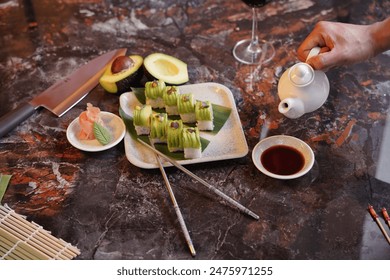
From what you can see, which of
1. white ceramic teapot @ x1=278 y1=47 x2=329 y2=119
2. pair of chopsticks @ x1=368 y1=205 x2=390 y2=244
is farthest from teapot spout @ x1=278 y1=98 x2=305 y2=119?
pair of chopsticks @ x1=368 y1=205 x2=390 y2=244

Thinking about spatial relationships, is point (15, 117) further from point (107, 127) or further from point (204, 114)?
point (204, 114)

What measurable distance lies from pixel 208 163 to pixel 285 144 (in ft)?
0.82

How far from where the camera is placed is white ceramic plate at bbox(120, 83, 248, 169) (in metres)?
1.60

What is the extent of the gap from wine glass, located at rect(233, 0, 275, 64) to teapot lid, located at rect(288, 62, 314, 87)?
467 millimetres

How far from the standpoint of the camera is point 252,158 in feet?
5.21

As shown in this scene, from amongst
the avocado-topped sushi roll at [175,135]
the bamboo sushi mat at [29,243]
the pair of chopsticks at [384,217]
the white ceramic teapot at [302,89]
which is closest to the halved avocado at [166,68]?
the avocado-topped sushi roll at [175,135]

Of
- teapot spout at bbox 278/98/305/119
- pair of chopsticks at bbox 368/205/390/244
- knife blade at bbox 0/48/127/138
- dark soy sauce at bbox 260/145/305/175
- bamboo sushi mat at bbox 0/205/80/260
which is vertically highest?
teapot spout at bbox 278/98/305/119

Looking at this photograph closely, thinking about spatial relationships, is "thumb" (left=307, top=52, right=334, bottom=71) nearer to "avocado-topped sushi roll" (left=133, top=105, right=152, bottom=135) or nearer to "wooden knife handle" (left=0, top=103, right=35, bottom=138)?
"avocado-topped sushi roll" (left=133, top=105, right=152, bottom=135)

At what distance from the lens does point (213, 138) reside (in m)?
1.68

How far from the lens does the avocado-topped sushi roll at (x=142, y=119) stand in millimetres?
1654

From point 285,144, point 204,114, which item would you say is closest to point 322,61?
point 285,144

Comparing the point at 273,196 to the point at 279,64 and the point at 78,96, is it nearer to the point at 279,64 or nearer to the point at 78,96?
the point at 279,64

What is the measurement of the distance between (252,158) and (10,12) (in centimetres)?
135

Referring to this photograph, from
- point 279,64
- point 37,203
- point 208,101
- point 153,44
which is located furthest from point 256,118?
point 37,203
